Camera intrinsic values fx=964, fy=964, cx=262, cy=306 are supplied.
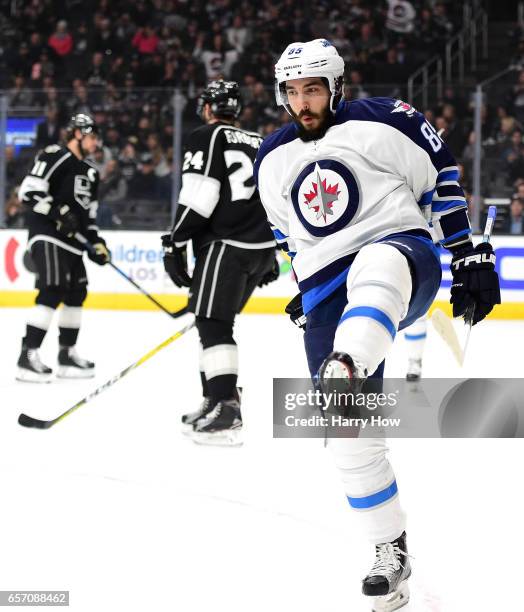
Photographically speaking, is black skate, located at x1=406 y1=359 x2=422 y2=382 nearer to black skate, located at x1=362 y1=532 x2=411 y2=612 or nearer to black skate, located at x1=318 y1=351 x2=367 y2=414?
black skate, located at x1=362 y1=532 x2=411 y2=612

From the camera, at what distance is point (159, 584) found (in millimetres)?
2066

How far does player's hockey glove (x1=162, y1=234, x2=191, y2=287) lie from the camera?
3639 mm

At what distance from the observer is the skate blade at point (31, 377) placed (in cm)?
484

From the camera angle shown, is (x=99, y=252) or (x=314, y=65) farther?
(x=99, y=252)

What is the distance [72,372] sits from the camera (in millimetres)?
5000

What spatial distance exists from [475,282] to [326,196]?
1.23 feet

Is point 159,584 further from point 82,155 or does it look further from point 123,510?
point 82,155

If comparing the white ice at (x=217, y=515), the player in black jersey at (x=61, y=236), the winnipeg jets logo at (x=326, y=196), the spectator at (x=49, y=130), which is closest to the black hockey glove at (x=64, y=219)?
the player in black jersey at (x=61, y=236)

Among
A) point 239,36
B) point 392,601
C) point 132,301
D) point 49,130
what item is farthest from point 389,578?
point 239,36

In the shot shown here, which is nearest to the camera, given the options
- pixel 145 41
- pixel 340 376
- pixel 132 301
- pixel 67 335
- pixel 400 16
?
pixel 340 376

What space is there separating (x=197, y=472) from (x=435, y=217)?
4.42 ft

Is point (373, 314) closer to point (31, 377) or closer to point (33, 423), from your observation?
point (33, 423)

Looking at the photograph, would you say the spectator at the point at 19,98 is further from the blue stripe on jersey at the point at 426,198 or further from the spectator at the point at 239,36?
the blue stripe on jersey at the point at 426,198

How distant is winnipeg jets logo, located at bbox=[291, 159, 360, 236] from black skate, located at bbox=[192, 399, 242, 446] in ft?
5.18
